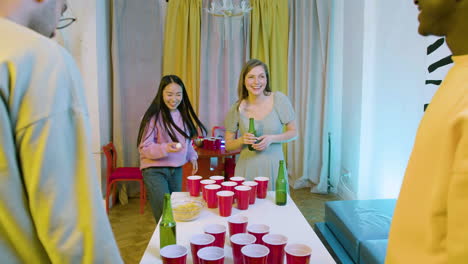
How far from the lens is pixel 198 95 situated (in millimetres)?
4535

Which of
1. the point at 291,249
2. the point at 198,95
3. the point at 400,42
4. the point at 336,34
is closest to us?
the point at 291,249

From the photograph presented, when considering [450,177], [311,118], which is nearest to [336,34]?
[311,118]

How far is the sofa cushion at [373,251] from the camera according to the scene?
175 centimetres

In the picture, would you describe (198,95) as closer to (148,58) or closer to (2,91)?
(148,58)

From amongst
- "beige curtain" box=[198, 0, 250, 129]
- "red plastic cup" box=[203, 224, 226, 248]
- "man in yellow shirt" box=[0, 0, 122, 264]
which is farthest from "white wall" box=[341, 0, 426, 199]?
"man in yellow shirt" box=[0, 0, 122, 264]

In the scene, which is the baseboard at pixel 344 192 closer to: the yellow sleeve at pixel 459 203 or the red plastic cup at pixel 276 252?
the red plastic cup at pixel 276 252

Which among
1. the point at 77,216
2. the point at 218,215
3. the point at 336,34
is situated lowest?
the point at 218,215

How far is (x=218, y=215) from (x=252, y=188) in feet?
0.75

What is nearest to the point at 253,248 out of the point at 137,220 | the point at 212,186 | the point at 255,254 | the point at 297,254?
the point at 255,254

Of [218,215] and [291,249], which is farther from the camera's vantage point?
[218,215]

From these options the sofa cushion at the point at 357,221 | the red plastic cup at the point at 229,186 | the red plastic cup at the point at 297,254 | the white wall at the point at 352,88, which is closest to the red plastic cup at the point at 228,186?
the red plastic cup at the point at 229,186

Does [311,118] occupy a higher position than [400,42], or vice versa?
[400,42]

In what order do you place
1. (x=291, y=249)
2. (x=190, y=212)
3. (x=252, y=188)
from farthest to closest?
(x=252, y=188)
(x=190, y=212)
(x=291, y=249)

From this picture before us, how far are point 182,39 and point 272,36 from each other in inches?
50.4
